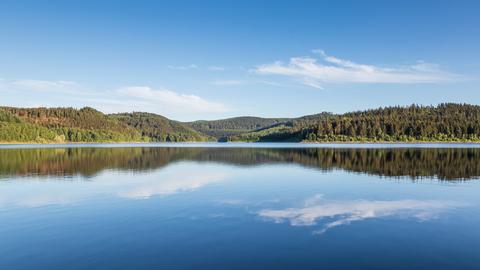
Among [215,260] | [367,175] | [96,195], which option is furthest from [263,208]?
[367,175]

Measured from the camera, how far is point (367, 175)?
176 ft

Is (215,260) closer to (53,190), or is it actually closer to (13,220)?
(13,220)

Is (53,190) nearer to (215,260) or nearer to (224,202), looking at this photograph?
(224,202)

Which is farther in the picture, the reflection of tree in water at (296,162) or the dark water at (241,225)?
the reflection of tree in water at (296,162)

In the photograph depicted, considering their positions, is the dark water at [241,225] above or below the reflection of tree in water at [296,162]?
below

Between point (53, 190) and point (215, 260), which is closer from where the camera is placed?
point (215, 260)

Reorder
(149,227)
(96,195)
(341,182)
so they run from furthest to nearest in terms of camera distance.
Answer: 1. (341,182)
2. (96,195)
3. (149,227)

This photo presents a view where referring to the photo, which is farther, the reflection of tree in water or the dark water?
the reflection of tree in water

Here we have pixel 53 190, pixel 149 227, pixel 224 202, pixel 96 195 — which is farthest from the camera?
pixel 53 190

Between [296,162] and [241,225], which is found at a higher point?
[296,162]

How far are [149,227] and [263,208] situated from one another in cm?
991

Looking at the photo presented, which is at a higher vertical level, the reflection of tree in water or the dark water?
the reflection of tree in water

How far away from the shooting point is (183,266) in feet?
54.5

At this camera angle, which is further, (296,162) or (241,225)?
(296,162)
